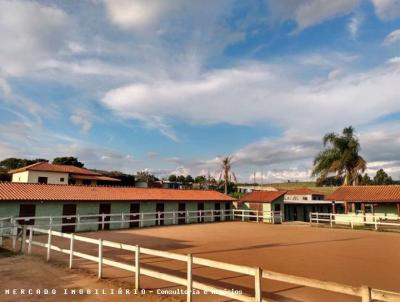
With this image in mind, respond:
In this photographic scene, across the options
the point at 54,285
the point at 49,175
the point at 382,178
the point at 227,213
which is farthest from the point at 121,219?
the point at 382,178

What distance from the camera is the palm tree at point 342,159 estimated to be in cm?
4212

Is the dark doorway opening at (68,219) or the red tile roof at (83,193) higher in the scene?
the red tile roof at (83,193)

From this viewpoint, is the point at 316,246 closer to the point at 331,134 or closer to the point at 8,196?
the point at 8,196

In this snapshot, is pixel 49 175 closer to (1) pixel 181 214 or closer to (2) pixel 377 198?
(1) pixel 181 214

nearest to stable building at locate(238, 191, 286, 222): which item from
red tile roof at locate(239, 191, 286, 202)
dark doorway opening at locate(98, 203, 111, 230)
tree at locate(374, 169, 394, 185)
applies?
red tile roof at locate(239, 191, 286, 202)

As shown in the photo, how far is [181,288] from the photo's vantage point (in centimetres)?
808

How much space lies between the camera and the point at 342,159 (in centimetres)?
4228

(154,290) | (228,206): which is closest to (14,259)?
(154,290)

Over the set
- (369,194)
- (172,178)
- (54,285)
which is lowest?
(54,285)

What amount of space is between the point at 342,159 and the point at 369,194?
12.0 meters

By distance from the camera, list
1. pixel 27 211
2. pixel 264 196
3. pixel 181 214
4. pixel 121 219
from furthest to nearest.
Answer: pixel 264 196, pixel 181 214, pixel 121 219, pixel 27 211

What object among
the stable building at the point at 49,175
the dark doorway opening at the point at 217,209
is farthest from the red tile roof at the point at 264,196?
the stable building at the point at 49,175

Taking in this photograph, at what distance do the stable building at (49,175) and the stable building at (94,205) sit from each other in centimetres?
1808

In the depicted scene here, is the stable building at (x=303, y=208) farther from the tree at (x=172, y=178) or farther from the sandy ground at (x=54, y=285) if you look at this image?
the tree at (x=172, y=178)
